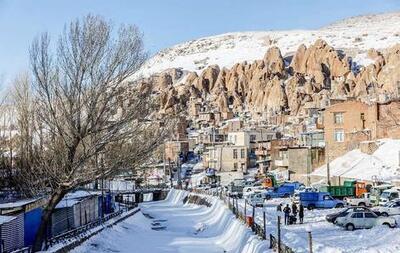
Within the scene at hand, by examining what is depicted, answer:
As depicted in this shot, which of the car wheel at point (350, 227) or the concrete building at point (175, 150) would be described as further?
the concrete building at point (175, 150)

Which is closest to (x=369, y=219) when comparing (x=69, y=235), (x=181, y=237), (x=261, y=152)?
(x=181, y=237)

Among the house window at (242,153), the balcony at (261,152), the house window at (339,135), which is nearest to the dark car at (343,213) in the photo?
the house window at (339,135)

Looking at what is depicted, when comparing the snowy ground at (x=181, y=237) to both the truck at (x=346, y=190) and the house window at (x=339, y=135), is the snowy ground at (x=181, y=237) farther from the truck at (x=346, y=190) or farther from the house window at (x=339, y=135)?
the house window at (x=339, y=135)

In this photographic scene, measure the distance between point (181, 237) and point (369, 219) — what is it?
39.4 ft

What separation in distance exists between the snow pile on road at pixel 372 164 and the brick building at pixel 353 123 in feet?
7.85

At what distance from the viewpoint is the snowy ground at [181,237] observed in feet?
93.4

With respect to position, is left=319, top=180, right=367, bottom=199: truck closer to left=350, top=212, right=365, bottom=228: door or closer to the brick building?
the brick building

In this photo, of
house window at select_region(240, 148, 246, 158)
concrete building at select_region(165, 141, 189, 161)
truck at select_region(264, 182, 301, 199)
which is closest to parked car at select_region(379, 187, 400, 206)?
truck at select_region(264, 182, 301, 199)

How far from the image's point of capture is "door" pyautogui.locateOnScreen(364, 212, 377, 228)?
29.1m

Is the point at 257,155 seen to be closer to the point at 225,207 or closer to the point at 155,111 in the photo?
the point at 225,207

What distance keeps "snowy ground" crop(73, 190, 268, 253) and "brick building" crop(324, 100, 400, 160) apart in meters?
25.4

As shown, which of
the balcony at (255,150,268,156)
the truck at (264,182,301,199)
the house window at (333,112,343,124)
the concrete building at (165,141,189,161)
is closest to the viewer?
the truck at (264,182,301,199)

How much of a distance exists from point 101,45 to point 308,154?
177 ft

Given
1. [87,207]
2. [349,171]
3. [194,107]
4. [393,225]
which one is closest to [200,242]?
[87,207]
